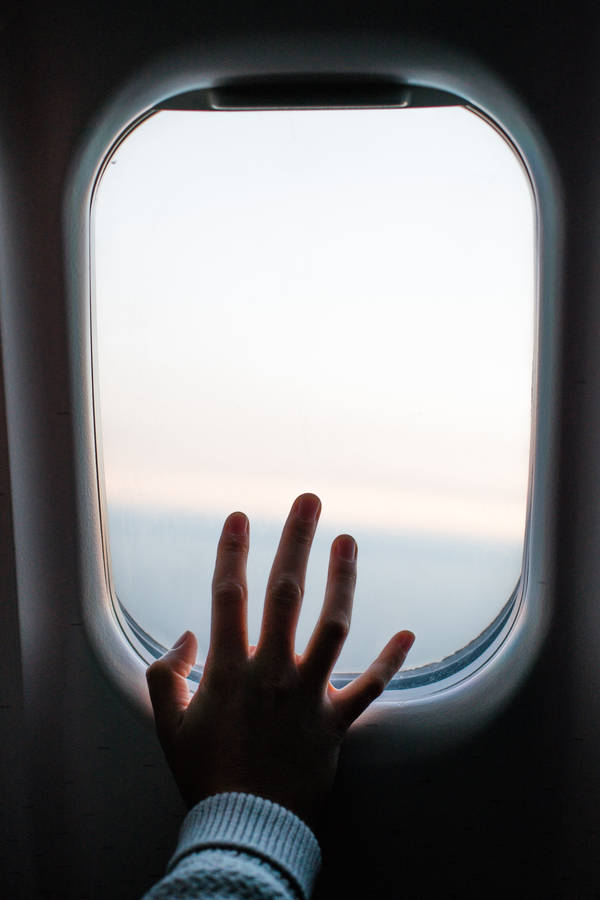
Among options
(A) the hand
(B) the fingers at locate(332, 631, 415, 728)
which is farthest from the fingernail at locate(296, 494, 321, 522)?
(B) the fingers at locate(332, 631, 415, 728)

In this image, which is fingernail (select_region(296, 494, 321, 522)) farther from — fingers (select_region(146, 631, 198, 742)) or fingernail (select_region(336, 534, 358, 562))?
fingers (select_region(146, 631, 198, 742))

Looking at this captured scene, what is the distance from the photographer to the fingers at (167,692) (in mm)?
729

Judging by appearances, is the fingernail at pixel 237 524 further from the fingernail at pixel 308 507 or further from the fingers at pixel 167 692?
the fingers at pixel 167 692

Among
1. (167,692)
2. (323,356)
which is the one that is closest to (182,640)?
(167,692)

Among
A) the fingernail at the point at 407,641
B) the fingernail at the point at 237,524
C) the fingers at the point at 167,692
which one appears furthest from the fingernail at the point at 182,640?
the fingernail at the point at 407,641

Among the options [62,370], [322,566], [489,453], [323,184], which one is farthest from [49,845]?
[323,184]

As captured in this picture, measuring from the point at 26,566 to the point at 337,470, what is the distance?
1.30 ft

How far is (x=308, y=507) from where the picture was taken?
2.44ft

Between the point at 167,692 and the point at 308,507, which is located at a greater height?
the point at 308,507

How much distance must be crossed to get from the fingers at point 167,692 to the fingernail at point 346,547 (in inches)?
9.2

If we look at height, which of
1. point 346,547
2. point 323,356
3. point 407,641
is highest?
point 323,356

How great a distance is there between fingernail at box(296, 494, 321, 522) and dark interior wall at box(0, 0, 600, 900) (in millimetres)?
278

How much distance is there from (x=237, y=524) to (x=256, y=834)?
32 centimetres

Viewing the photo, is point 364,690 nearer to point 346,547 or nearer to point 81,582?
point 346,547
